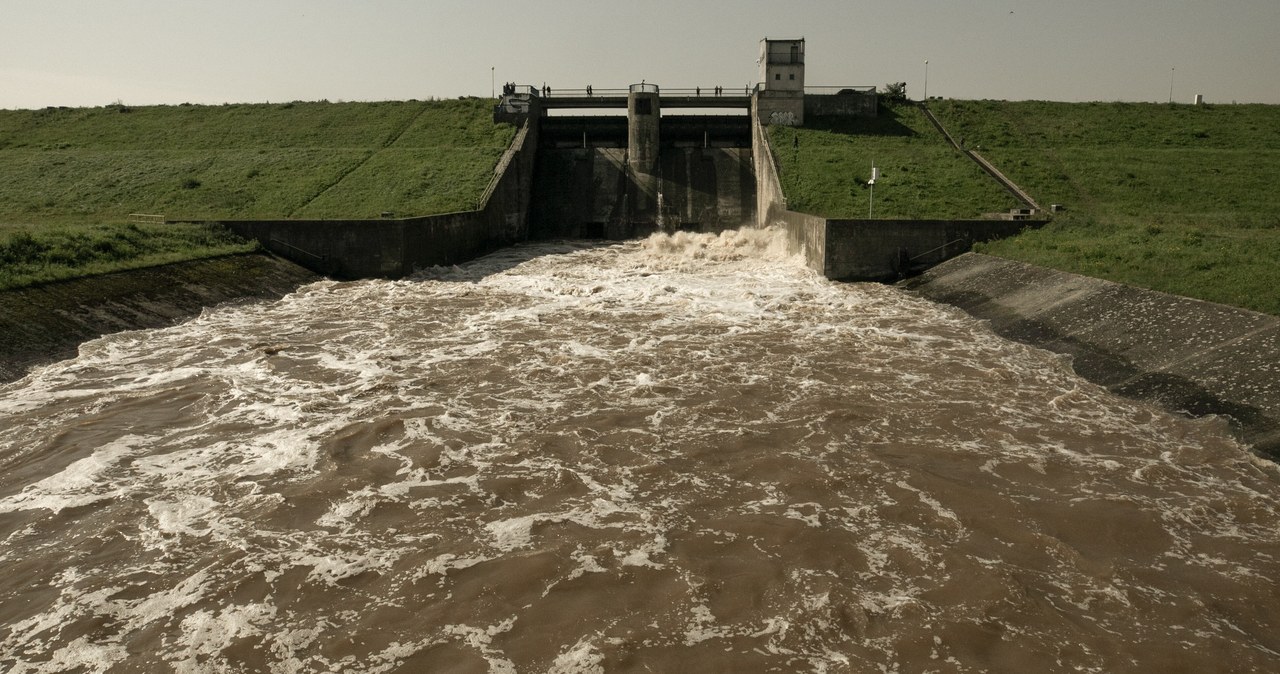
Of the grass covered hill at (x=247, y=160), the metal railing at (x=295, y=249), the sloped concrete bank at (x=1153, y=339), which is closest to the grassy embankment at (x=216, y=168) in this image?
the grass covered hill at (x=247, y=160)

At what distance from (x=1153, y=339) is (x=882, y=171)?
18816 mm

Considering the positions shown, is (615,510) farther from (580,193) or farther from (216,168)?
(216,168)

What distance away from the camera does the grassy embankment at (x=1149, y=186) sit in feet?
53.2

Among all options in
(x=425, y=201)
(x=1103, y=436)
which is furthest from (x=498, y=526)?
(x=425, y=201)

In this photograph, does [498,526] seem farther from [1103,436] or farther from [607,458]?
[1103,436]

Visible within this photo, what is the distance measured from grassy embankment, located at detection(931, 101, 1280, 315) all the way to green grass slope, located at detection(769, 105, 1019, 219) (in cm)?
188

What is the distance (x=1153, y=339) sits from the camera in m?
13.2

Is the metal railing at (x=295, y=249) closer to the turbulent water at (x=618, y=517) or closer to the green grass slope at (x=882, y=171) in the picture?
the turbulent water at (x=618, y=517)

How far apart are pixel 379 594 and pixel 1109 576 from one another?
20.0 ft

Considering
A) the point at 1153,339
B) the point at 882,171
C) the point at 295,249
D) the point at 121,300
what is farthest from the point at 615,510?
the point at 882,171

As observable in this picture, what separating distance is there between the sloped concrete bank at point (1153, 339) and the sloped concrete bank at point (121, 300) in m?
17.4

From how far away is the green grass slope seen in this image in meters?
27.5

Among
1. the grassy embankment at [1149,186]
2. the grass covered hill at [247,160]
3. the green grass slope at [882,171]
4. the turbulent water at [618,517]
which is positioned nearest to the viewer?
the turbulent water at [618,517]

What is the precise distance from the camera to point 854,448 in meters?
9.70
